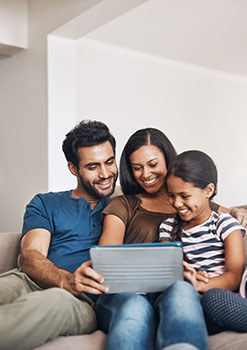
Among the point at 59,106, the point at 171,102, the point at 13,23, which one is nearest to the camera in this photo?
the point at 59,106

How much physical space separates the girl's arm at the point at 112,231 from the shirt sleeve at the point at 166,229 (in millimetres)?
160

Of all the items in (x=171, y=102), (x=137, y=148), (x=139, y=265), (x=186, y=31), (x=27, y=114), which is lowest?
(x=139, y=265)

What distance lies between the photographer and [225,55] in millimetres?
5988

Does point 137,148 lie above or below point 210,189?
above

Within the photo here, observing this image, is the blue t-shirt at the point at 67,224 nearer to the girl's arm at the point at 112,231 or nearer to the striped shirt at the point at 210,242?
the girl's arm at the point at 112,231

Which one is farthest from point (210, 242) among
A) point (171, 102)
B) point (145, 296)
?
point (171, 102)

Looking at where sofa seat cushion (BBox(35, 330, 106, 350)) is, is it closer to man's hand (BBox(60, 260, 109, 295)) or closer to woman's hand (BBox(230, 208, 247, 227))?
man's hand (BBox(60, 260, 109, 295))

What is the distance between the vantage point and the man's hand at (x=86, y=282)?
61.1 inches

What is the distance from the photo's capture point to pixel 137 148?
204cm

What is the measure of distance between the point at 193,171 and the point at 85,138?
0.59m

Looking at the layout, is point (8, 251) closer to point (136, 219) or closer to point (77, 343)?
point (136, 219)

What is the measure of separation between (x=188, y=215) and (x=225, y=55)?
465cm

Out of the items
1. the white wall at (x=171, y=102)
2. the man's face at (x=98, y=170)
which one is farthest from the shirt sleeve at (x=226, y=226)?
the white wall at (x=171, y=102)

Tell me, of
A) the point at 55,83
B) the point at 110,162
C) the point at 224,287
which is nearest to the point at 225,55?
the point at 55,83
